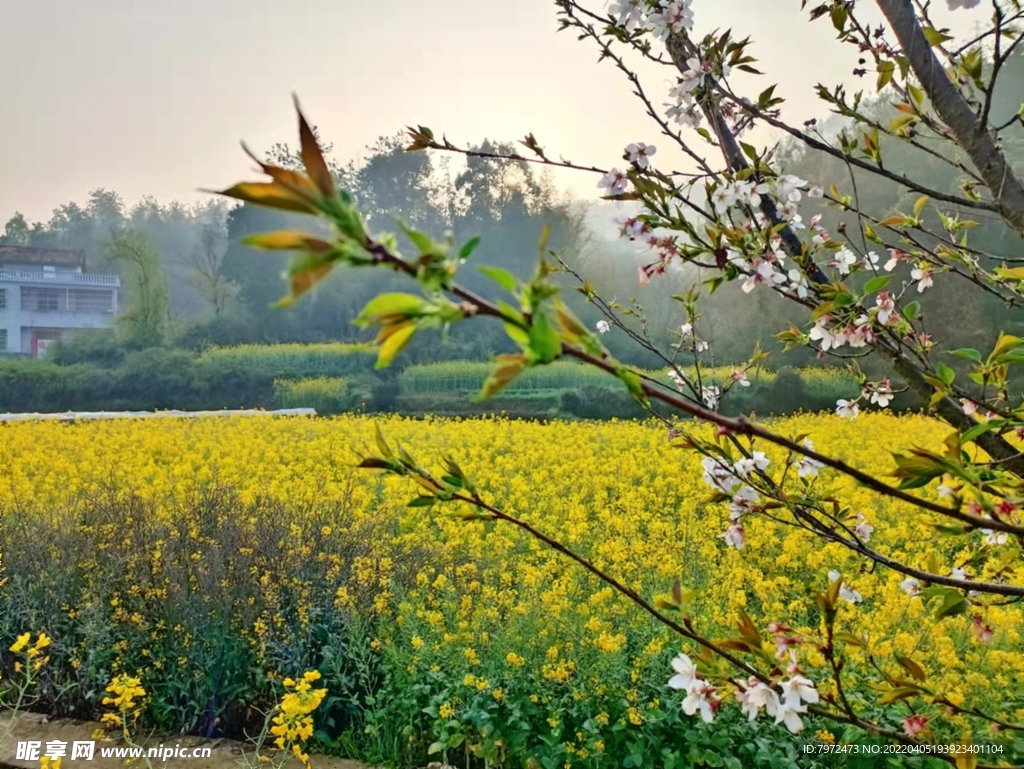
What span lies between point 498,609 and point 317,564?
473 millimetres

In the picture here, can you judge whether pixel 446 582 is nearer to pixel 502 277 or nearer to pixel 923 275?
pixel 923 275

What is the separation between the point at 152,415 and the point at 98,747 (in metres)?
2.54

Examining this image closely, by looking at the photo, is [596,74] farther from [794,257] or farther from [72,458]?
[72,458]

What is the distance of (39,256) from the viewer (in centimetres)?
321

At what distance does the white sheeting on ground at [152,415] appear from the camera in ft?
10.7

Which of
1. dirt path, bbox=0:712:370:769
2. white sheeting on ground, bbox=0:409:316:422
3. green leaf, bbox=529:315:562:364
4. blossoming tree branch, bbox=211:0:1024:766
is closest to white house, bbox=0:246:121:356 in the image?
white sheeting on ground, bbox=0:409:316:422

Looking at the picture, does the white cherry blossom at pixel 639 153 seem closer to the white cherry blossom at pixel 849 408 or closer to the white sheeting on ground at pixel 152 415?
the white cherry blossom at pixel 849 408

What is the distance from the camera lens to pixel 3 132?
286cm

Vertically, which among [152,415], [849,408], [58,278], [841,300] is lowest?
[152,415]

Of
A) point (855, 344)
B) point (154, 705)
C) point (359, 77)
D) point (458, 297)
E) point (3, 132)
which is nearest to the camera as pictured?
point (458, 297)

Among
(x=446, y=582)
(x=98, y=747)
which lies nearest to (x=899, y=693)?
(x=446, y=582)

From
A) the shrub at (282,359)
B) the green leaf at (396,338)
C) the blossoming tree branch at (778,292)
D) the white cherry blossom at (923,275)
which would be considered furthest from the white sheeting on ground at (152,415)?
the green leaf at (396,338)

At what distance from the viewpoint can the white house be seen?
314 centimetres

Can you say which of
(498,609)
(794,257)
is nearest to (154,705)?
(498,609)
